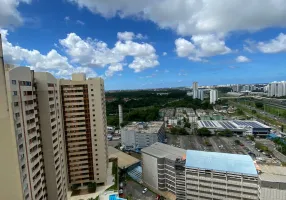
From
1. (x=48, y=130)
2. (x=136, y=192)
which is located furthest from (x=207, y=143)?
(x=48, y=130)

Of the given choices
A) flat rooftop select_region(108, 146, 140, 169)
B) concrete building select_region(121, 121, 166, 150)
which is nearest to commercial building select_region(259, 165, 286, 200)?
flat rooftop select_region(108, 146, 140, 169)

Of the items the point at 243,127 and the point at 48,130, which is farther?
the point at 243,127

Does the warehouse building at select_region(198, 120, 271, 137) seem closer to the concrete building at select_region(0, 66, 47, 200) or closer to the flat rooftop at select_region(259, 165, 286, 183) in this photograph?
the flat rooftop at select_region(259, 165, 286, 183)

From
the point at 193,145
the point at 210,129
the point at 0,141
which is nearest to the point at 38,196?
the point at 0,141

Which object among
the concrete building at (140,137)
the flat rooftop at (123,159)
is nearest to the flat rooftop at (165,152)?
the flat rooftop at (123,159)

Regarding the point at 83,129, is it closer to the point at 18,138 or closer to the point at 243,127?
the point at 18,138

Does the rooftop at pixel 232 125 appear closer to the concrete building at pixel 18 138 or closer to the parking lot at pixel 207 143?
the parking lot at pixel 207 143
